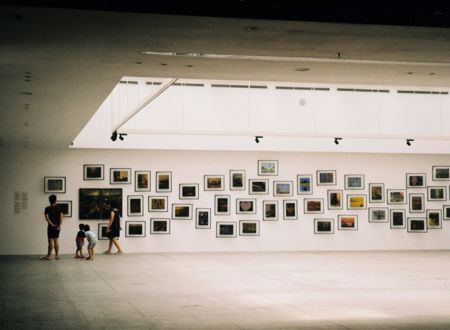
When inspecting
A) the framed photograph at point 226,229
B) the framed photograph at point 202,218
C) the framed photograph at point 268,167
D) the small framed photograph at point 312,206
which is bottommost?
the framed photograph at point 226,229

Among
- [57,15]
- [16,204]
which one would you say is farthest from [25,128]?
[57,15]

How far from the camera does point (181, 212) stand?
30406mm

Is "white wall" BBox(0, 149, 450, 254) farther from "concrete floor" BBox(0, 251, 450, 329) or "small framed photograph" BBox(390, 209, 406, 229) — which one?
"concrete floor" BBox(0, 251, 450, 329)

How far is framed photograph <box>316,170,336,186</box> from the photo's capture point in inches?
1242

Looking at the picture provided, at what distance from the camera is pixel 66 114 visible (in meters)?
20.0

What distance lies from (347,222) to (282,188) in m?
3.21

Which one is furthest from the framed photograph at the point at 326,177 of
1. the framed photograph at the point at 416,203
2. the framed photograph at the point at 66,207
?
the framed photograph at the point at 66,207

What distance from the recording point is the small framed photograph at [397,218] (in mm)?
32062

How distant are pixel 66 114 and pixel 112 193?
10.3m

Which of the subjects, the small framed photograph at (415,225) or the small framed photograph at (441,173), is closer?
the small framed photograph at (415,225)

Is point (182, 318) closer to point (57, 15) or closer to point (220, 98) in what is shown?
point (57, 15)

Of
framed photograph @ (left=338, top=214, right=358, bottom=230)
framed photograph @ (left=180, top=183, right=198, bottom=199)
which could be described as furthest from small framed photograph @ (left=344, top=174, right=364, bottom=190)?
framed photograph @ (left=180, top=183, right=198, bottom=199)

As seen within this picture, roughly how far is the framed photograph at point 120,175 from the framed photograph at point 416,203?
40.2ft

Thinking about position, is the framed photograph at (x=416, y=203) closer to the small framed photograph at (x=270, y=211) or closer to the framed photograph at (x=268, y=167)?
the small framed photograph at (x=270, y=211)
